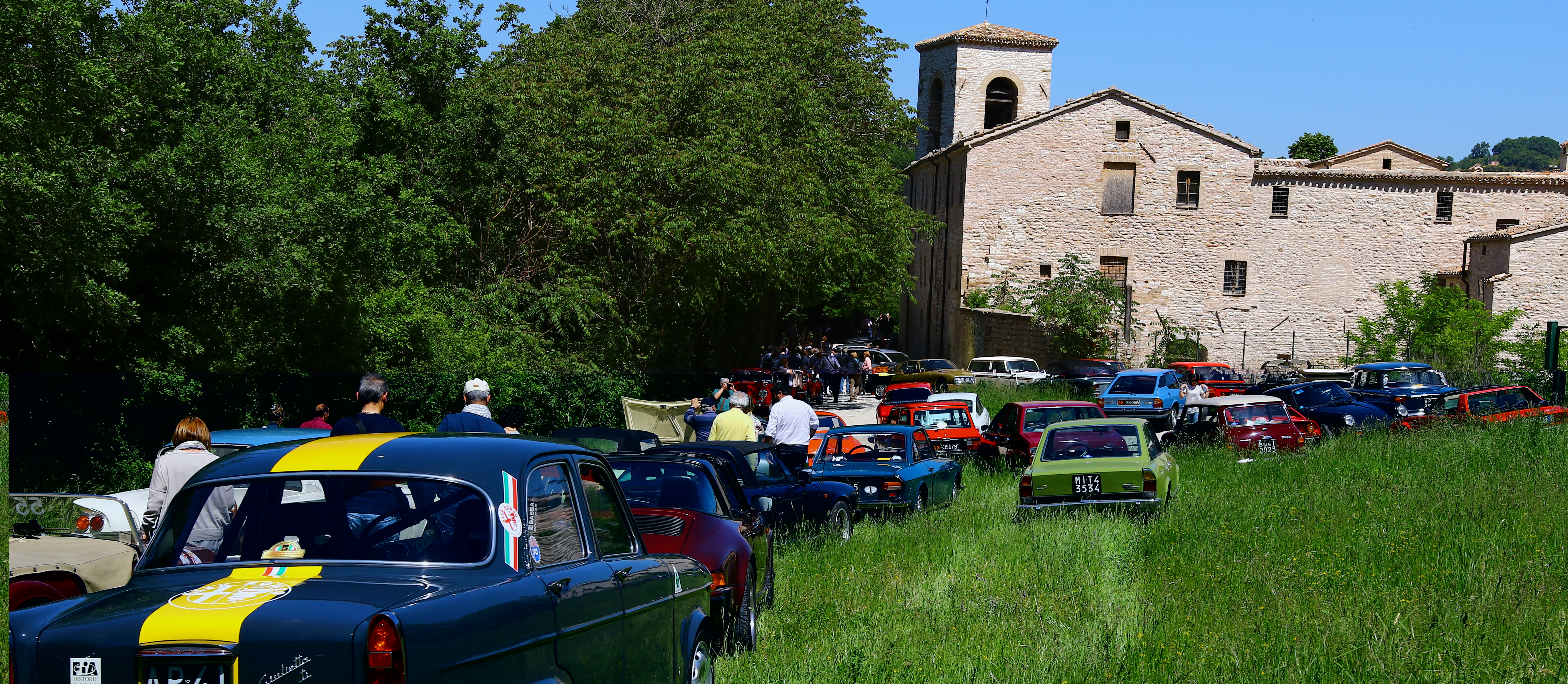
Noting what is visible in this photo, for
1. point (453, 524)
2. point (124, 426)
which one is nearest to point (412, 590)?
point (453, 524)

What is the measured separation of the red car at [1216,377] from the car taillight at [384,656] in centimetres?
3159

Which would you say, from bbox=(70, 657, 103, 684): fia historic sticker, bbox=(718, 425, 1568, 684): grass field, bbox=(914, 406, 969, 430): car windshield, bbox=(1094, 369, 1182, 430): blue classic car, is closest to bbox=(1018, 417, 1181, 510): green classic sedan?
bbox=(718, 425, 1568, 684): grass field

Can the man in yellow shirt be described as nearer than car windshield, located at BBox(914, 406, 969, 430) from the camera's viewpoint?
Yes

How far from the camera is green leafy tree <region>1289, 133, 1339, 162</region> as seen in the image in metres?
90.1

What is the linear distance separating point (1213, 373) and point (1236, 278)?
14730 millimetres

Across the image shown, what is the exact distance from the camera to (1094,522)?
1373cm

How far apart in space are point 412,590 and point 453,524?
0.54 m

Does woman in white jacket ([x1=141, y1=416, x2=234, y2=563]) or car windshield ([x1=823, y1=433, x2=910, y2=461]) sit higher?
woman in white jacket ([x1=141, y1=416, x2=234, y2=563])

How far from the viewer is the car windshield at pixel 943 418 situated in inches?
949

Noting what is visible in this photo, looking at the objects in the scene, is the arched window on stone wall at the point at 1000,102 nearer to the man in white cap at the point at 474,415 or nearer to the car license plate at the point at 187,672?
the man in white cap at the point at 474,415

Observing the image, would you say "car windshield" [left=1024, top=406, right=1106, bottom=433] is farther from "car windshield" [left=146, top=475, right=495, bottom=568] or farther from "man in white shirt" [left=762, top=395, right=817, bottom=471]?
"car windshield" [left=146, top=475, right=495, bottom=568]

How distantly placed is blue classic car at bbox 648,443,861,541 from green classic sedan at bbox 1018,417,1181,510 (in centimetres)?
282

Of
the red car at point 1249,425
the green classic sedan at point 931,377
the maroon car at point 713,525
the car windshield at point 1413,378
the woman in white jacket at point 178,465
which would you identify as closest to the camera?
the woman in white jacket at point 178,465

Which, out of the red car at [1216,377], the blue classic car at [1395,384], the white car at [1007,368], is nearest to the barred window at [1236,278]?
the red car at [1216,377]
